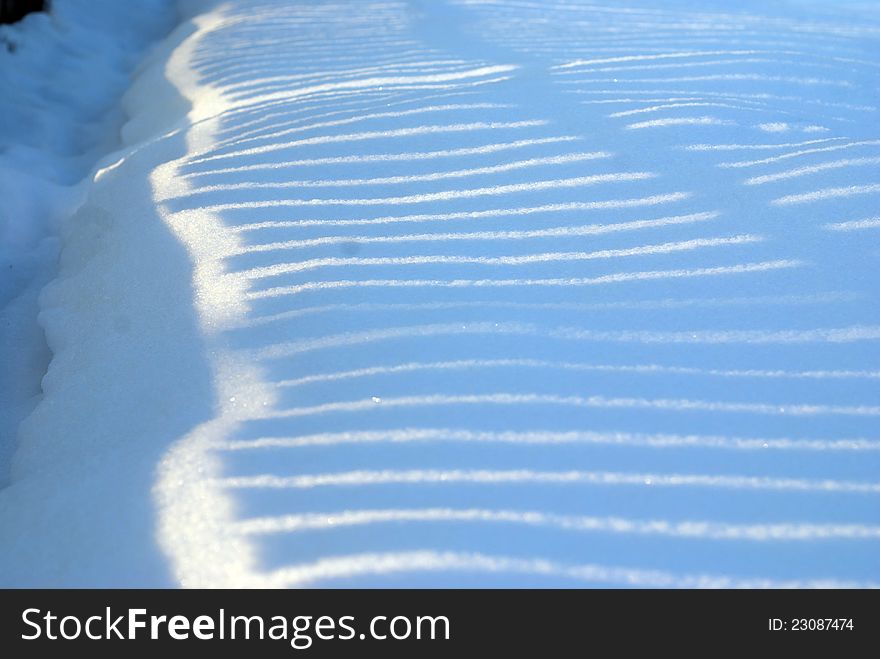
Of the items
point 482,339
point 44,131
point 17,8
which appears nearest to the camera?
point 482,339

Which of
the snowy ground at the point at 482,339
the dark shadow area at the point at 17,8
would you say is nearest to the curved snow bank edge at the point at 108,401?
Result: the snowy ground at the point at 482,339

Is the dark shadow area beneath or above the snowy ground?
above

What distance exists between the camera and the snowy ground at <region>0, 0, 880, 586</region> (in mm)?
1595

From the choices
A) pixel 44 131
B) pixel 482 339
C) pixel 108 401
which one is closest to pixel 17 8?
pixel 44 131

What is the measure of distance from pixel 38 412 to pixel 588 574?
1.32 m

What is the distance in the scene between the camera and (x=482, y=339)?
205cm

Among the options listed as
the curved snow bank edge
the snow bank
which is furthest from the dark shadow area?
the curved snow bank edge

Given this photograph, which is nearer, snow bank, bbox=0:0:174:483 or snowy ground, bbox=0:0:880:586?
snowy ground, bbox=0:0:880:586

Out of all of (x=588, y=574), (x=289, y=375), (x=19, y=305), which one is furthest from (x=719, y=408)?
(x=19, y=305)

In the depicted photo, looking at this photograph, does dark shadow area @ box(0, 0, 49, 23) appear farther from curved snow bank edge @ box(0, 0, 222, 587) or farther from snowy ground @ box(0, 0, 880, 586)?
curved snow bank edge @ box(0, 0, 222, 587)

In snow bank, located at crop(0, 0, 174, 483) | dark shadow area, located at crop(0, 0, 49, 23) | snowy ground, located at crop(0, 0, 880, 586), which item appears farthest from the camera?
dark shadow area, located at crop(0, 0, 49, 23)

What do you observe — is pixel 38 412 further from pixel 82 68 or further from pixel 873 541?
pixel 82 68

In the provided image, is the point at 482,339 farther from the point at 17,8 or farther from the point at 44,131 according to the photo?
the point at 17,8
